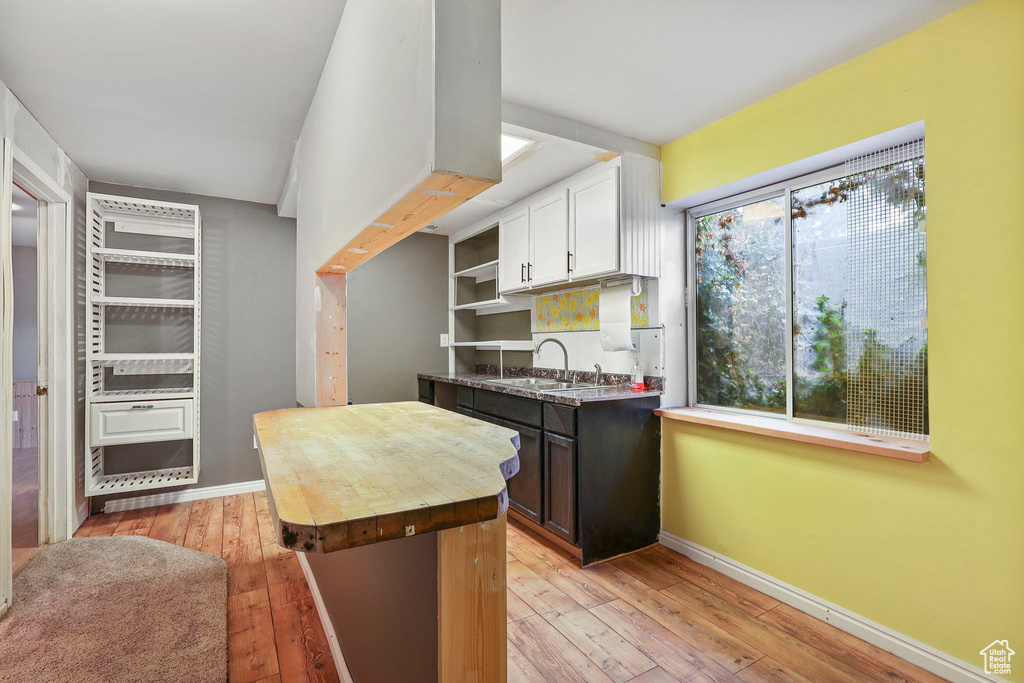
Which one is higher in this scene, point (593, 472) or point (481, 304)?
point (481, 304)

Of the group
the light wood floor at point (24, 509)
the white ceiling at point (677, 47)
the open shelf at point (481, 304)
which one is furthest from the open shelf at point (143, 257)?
the white ceiling at point (677, 47)

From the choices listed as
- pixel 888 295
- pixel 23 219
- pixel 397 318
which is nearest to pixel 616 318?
pixel 888 295

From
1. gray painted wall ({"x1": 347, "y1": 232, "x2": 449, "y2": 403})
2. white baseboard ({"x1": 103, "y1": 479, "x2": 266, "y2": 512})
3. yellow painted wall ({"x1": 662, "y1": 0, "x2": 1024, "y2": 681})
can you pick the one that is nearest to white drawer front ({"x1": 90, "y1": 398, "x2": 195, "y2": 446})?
white baseboard ({"x1": 103, "y1": 479, "x2": 266, "y2": 512})

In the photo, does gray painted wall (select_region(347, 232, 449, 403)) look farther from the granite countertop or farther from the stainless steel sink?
the granite countertop

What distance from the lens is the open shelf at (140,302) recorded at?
3.11 metres

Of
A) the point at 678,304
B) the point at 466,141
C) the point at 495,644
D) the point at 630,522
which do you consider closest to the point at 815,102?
the point at 678,304

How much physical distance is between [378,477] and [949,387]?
2000mm

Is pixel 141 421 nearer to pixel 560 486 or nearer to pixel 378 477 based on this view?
pixel 560 486

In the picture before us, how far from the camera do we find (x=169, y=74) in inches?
79.0

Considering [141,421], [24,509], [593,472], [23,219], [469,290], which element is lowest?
[24,509]

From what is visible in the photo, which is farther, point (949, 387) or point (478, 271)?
point (478, 271)

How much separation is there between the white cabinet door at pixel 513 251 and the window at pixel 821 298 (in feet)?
3.84

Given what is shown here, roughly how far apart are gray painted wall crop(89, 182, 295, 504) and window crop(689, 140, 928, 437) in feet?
10.5

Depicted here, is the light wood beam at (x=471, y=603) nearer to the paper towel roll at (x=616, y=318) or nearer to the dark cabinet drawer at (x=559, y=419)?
the dark cabinet drawer at (x=559, y=419)
